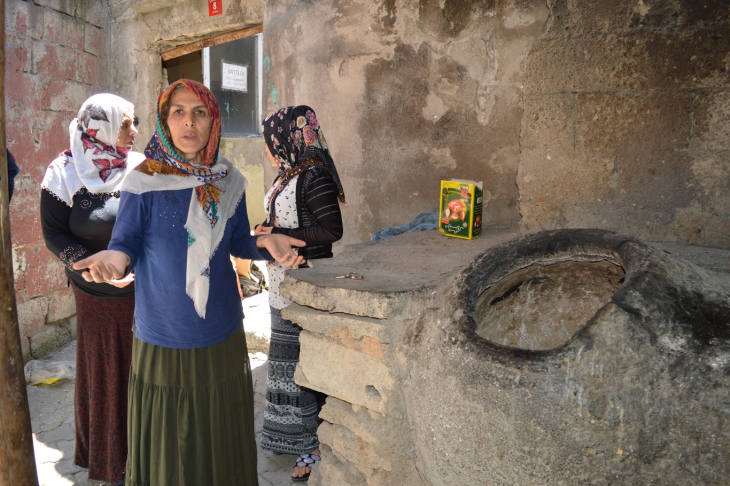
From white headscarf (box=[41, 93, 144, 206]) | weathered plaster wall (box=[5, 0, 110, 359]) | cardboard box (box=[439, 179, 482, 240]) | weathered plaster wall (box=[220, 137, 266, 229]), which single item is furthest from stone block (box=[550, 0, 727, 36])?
weathered plaster wall (box=[220, 137, 266, 229])

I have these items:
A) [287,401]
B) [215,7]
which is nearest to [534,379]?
[287,401]

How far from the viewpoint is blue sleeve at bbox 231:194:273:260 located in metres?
2.10

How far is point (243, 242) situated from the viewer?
215 centimetres

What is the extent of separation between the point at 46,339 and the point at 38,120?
1.71 meters

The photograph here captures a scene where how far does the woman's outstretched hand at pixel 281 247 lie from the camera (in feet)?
6.59

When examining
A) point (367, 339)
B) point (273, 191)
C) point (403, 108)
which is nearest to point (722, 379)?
point (367, 339)

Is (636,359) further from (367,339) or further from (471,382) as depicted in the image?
(367,339)

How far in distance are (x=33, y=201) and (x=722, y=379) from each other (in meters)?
4.54

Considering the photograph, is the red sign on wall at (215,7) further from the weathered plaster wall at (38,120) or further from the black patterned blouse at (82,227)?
the black patterned blouse at (82,227)

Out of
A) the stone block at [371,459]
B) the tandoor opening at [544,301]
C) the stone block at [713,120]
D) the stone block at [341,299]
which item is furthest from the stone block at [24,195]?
the stone block at [713,120]

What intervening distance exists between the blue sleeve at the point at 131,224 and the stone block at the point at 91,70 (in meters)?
3.34

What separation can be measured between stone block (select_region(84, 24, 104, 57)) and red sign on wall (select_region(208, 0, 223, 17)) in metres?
1.18

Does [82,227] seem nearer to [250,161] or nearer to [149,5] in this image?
[149,5]

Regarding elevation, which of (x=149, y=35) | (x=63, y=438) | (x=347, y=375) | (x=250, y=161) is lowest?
(x=63, y=438)
